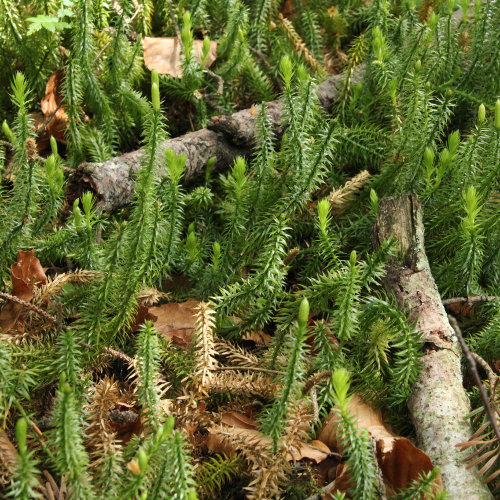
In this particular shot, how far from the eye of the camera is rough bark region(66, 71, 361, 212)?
2.58 m

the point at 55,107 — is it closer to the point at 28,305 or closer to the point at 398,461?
the point at 28,305

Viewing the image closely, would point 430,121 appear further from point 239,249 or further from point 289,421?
point 289,421

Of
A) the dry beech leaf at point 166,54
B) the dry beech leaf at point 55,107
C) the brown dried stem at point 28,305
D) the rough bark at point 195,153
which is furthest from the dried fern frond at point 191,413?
the dry beech leaf at point 166,54

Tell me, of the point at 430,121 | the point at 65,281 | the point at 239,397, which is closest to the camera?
the point at 239,397

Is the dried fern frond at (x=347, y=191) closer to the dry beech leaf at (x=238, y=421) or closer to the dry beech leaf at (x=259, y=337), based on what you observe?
the dry beech leaf at (x=259, y=337)

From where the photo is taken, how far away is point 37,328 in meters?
2.20

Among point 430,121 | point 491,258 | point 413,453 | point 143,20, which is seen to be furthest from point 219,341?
point 143,20

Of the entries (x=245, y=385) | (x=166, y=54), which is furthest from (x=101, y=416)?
(x=166, y=54)

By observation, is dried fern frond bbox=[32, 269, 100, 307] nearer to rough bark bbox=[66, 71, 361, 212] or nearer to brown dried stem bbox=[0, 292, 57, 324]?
brown dried stem bbox=[0, 292, 57, 324]

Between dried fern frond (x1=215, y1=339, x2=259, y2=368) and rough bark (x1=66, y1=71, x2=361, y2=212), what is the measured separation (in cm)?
83

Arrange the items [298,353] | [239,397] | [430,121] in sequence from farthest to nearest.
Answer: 1. [430,121]
2. [239,397]
3. [298,353]

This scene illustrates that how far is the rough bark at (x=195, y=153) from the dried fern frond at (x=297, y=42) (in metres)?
0.23

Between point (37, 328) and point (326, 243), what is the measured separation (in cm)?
122

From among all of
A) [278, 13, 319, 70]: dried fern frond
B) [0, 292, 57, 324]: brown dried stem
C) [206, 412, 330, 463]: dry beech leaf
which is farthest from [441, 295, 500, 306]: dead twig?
[278, 13, 319, 70]: dried fern frond
